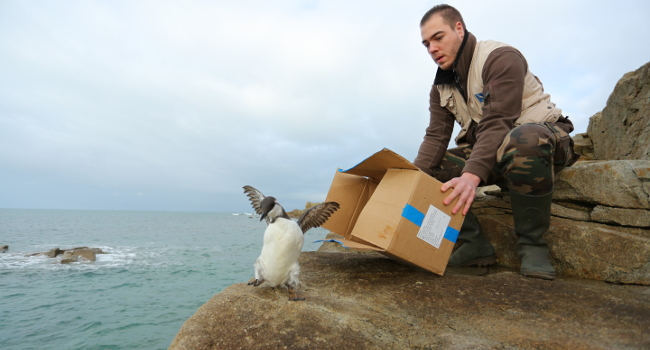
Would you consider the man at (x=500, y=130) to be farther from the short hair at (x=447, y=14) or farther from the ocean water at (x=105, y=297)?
the ocean water at (x=105, y=297)

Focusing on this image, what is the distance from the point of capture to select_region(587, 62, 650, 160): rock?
454 cm

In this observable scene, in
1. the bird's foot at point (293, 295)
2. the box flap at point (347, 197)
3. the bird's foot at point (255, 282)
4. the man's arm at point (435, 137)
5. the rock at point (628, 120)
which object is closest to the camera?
the bird's foot at point (293, 295)

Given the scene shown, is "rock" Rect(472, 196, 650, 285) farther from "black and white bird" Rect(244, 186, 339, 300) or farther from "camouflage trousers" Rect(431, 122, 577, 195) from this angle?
"black and white bird" Rect(244, 186, 339, 300)

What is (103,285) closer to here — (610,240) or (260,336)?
(260,336)

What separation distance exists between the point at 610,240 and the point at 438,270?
164cm

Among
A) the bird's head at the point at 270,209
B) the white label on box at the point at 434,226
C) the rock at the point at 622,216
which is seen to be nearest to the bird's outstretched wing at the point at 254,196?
the bird's head at the point at 270,209

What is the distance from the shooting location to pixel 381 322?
1834 millimetres

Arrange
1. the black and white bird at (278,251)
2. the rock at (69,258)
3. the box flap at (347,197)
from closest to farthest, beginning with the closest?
the black and white bird at (278,251) < the box flap at (347,197) < the rock at (69,258)

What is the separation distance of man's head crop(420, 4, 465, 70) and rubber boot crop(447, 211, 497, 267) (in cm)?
164

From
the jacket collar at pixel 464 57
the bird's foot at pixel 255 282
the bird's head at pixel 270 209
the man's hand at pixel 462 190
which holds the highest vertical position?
the jacket collar at pixel 464 57

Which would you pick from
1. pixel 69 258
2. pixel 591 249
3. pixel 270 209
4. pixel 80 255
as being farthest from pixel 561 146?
pixel 80 255

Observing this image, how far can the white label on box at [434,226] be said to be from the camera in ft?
7.88

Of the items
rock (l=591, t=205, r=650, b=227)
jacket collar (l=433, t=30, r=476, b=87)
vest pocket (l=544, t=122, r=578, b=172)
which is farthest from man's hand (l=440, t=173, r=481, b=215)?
rock (l=591, t=205, r=650, b=227)

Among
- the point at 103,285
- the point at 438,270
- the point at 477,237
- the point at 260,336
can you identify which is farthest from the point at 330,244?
the point at 103,285
